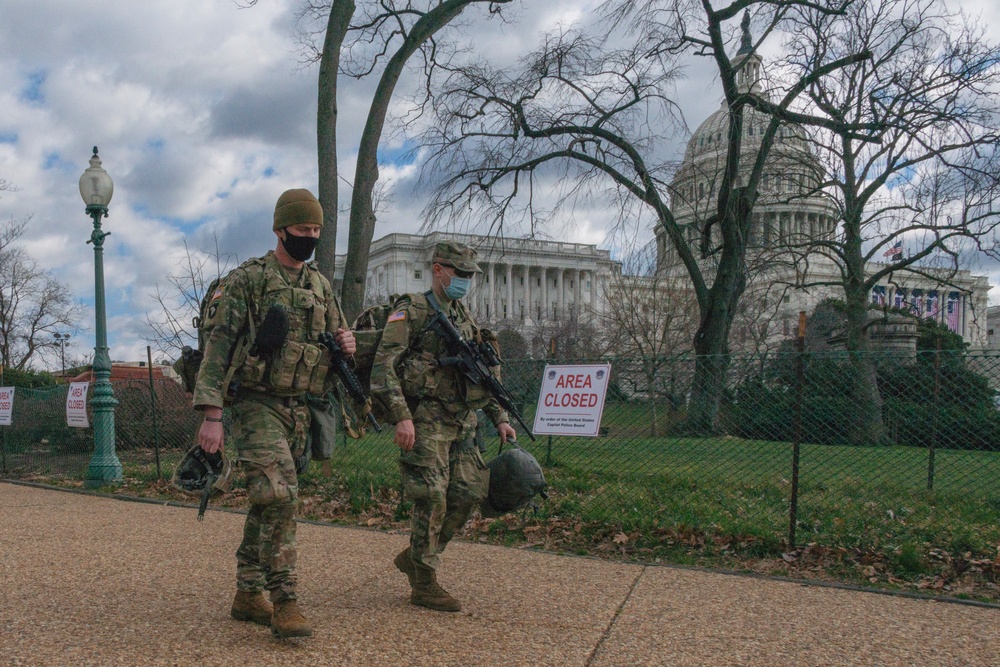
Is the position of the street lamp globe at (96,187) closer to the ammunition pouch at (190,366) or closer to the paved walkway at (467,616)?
the paved walkway at (467,616)

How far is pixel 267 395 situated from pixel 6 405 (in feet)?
34.7

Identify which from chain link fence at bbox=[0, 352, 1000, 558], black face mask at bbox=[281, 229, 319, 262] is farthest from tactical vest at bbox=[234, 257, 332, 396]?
chain link fence at bbox=[0, 352, 1000, 558]

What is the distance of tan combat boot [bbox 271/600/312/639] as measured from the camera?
13.4 ft

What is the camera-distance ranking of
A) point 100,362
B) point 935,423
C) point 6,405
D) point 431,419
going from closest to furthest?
point 431,419, point 935,423, point 100,362, point 6,405

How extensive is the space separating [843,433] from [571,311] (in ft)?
130

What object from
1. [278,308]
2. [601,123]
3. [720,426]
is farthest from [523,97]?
[278,308]

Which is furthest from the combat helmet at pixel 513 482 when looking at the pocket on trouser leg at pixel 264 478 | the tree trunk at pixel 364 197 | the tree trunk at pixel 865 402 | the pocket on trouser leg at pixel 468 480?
the tree trunk at pixel 364 197

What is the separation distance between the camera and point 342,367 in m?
4.63

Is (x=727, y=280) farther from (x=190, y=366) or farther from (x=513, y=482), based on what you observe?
(x=190, y=366)

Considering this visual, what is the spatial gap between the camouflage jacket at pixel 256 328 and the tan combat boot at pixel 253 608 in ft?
3.09

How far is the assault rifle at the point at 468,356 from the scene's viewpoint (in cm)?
491

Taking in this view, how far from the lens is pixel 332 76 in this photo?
1393 centimetres

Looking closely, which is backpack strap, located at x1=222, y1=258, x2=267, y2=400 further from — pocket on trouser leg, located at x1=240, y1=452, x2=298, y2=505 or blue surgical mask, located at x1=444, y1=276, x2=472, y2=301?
blue surgical mask, located at x1=444, y1=276, x2=472, y2=301

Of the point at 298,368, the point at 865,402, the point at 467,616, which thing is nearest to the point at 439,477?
the point at 467,616
